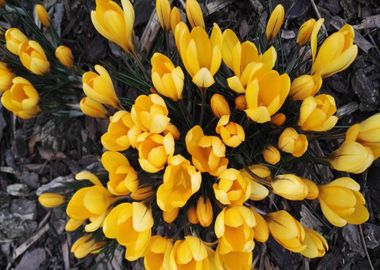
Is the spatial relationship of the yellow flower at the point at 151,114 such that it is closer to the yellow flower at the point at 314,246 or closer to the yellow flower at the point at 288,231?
the yellow flower at the point at 288,231

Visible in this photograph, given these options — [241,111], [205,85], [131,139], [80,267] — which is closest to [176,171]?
[131,139]

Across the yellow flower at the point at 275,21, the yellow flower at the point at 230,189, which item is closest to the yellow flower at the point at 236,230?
the yellow flower at the point at 230,189

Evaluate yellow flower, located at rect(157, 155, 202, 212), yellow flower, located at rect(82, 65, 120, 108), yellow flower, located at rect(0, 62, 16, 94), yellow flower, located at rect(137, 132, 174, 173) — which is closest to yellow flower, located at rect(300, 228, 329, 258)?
yellow flower, located at rect(157, 155, 202, 212)

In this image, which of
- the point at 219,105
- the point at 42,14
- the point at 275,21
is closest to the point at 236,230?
the point at 219,105

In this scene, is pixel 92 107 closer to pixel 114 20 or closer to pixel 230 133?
pixel 114 20

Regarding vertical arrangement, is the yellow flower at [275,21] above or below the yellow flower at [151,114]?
above

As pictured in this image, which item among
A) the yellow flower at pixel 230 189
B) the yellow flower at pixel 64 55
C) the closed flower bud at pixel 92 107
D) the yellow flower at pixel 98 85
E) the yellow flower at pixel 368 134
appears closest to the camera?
the yellow flower at pixel 230 189
